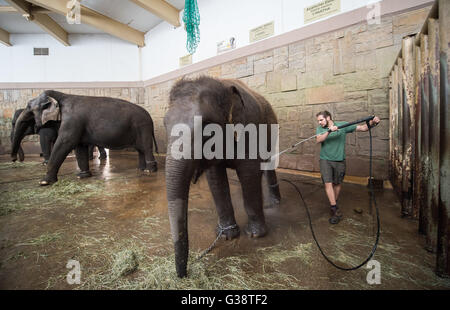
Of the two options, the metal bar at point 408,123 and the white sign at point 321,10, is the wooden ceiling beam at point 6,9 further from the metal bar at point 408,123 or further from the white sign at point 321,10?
the metal bar at point 408,123

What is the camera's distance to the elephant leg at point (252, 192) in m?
2.20

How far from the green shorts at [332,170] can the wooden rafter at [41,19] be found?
520 inches

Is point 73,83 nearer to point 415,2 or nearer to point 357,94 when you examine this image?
point 357,94

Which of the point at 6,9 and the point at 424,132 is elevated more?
the point at 6,9

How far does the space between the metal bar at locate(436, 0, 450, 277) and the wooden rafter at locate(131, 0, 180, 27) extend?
9.79 metres

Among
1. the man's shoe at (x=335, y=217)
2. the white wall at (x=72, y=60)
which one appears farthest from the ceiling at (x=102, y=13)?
the man's shoe at (x=335, y=217)

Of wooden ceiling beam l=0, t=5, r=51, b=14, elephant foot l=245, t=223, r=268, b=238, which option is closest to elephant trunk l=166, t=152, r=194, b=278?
elephant foot l=245, t=223, r=268, b=238

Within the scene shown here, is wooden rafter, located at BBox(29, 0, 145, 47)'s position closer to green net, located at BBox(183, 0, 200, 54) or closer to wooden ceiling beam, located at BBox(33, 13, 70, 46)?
wooden ceiling beam, located at BBox(33, 13, 70, 46)

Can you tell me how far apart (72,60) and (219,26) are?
979 cm

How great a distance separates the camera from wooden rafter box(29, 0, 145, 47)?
850cm

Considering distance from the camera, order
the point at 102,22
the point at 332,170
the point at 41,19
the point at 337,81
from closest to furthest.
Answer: the point at 332,170 → the point at 337,81 → the point at 41,19 → the point at 102,22

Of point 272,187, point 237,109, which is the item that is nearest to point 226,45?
point 272,187

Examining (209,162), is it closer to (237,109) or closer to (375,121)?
(237,109)

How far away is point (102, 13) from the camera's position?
1041 cm
